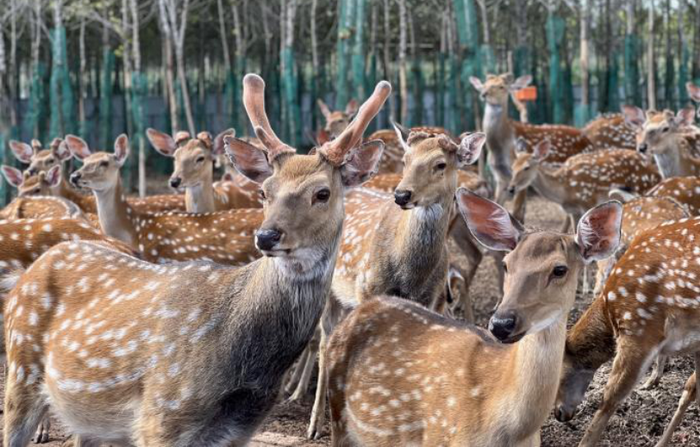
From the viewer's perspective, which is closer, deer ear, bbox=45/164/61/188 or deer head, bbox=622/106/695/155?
deer ear, bbox=45/164/61/188

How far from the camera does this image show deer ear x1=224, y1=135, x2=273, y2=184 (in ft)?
13.1

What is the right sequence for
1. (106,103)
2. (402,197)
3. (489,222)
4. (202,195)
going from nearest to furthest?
(489,222) → (402,197) → (202,195) → (106,103)

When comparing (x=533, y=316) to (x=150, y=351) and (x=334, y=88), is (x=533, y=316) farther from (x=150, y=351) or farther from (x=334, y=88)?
(x=334, y=88)

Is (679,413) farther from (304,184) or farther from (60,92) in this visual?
(60,92)

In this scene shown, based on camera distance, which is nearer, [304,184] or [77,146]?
[304,184]

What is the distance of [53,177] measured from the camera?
29.3ft

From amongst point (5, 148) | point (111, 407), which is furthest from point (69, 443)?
point (5, 148)

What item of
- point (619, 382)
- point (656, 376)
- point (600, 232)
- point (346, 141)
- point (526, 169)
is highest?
point (346, 141)

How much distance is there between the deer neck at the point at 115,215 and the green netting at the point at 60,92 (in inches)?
356

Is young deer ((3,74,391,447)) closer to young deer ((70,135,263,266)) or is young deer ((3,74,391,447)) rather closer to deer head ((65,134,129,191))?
young deer ((70,135,263,266))

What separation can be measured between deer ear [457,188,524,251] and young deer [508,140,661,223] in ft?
20.1

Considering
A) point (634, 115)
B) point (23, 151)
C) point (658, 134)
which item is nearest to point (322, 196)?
point (658, 134)

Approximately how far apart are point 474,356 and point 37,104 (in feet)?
47.6

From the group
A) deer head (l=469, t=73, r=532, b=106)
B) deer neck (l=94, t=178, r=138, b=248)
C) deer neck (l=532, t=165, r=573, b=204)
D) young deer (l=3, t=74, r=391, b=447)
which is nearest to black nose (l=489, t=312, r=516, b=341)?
young deer (l=3, t=74, r=391, b=447)
